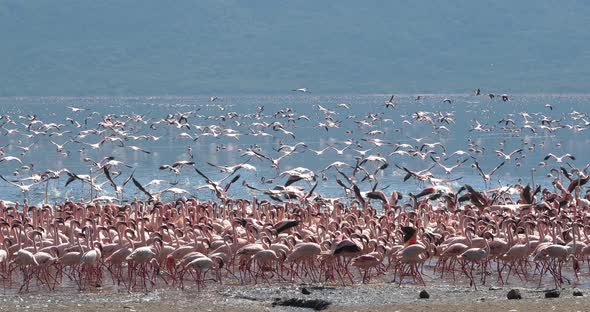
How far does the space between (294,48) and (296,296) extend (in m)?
164

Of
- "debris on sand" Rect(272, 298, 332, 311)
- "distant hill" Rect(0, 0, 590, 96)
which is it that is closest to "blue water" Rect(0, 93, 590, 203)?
"debris on sand" Rect(272, 298, 332, 311)

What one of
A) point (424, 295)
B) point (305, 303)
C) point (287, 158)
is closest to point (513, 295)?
point (424, 295)

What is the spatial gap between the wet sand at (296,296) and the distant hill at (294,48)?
5735 inches

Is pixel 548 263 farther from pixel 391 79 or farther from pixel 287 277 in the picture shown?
pixel 391 79

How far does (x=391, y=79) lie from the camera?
6565 inches

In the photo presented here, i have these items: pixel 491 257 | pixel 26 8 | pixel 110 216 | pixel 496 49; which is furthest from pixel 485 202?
pixel 26 8

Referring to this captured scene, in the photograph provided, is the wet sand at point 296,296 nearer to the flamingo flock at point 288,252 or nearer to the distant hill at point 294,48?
the flamingo flock at point 288,252

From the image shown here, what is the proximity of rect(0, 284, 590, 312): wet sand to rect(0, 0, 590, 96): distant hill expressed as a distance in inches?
5735

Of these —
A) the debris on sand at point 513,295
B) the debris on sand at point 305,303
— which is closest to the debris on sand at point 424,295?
the debris on sand at point 513,295

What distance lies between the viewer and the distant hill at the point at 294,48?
16425 cm

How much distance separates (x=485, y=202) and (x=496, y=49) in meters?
162

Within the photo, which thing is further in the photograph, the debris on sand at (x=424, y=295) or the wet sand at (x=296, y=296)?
the debris on sand at (x=424, y=295)

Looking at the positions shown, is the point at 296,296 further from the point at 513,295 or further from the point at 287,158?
the point at 287,158

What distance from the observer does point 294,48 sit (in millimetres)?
177125
